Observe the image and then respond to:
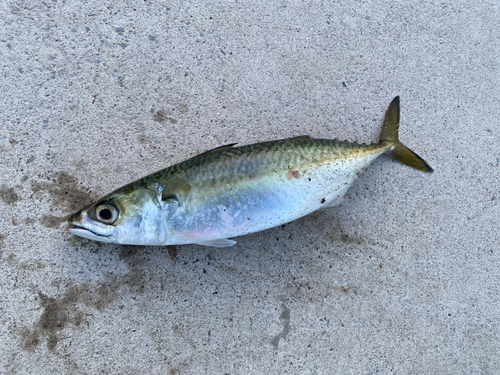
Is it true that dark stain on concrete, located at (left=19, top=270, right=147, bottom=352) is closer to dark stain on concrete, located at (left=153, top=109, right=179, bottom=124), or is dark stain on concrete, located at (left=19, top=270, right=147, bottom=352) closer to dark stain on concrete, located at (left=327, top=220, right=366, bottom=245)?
dark stain on concrete, located at (left=153, top=109, right=179, bottom=124)

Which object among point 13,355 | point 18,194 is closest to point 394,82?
point 18,194

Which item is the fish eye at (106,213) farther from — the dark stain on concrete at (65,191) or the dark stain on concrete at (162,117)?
the dark stain on concrete at (162,117)

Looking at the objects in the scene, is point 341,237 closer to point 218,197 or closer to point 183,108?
point 218,197

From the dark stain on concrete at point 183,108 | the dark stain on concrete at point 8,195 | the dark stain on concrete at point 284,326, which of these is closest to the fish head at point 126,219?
the dark stain on concrete at point 8,195

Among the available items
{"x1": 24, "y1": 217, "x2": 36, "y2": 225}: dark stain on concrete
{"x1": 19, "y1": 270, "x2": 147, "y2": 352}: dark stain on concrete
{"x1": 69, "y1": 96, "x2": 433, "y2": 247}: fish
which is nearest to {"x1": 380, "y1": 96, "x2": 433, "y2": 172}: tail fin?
{"x1": 69, "y1": 96, "x2": 433, "y2": 247}: fish

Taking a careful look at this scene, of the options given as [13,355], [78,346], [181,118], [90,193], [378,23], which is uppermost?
[378,23]

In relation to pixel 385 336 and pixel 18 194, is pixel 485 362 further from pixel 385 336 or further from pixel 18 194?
pixel 18 194

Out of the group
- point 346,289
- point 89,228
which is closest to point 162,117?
point 89,228
